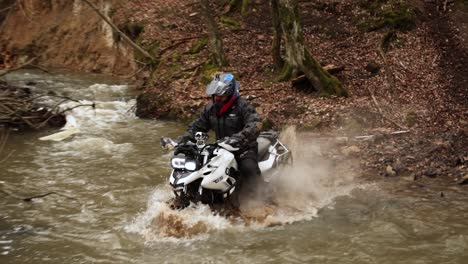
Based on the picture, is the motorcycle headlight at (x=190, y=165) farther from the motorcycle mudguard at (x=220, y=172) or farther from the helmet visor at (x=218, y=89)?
the helmet visor at (x=218, y=89)

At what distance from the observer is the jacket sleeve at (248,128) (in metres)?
7.42

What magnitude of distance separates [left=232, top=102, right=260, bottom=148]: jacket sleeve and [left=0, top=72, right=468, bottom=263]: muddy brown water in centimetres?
108

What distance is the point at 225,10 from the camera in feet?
66.4

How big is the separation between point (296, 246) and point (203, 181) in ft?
4.90

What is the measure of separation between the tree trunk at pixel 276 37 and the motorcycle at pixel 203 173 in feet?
26.1

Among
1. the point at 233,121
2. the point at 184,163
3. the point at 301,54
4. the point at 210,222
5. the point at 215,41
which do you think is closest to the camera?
the point at 184,163

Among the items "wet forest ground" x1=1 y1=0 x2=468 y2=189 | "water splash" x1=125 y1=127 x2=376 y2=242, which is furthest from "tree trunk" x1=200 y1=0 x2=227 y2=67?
"water splash" x1=125 y1=127 x2=376 y2=242

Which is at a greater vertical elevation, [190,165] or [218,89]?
[218,89]

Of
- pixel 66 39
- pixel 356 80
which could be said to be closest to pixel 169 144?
pixel 356 80

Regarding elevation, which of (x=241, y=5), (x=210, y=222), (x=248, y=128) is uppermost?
(x=241, y=5)

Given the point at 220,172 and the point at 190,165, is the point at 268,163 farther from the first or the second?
the point at 190,165

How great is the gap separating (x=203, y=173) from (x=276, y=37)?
339 inches

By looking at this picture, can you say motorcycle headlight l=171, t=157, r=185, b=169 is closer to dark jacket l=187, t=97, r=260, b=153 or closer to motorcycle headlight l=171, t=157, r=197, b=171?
motorcycle headlight l=171, t=157, r=197, b=171

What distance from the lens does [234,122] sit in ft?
25.8
